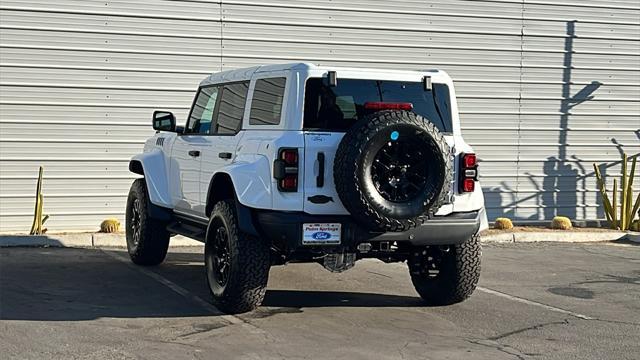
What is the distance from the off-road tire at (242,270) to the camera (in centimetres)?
698

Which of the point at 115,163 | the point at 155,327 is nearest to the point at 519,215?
the point at 115,163

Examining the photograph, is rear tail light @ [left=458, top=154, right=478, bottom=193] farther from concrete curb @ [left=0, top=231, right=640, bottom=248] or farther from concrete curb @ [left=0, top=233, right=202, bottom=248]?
concrete curb @ [left=0, top=233, right=202, bottom=248]

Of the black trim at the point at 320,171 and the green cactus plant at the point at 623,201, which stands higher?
the black trim at the point at 320,171

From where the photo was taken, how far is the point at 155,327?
269 inches

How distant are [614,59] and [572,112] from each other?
134 centimetres

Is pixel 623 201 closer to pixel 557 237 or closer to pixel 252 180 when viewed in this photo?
pixel 557 237

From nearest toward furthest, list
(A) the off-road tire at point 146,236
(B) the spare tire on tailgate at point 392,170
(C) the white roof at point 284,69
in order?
(B) the spare tire on tailgate at point 392,170 → (C) the white roof at point 284,69 → (A) the off-road tire at point 146,236

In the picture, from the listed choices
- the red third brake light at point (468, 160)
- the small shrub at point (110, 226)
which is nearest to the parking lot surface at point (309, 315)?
the red third brake light at point (468, 160)

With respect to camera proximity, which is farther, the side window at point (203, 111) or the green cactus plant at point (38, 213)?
the green cactus plant at point (38, 213)

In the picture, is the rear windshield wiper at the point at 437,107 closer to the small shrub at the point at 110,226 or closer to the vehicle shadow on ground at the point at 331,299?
the vehicle shadow on ground at the point at 331,299

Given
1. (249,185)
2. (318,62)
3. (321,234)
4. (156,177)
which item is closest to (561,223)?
(318,62)

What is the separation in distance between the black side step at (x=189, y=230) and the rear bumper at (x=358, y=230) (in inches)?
62.9

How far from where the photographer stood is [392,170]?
6855 mm

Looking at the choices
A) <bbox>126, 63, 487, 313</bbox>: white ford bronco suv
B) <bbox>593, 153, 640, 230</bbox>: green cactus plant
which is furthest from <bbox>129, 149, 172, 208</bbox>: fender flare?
<bbox>593, 153, 640, 230</bbox>: green cactus plant
